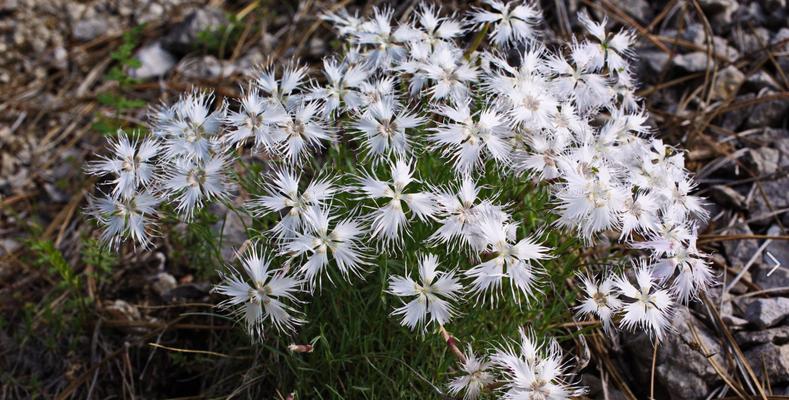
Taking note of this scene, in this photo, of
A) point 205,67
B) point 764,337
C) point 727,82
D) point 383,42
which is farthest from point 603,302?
point 205,67

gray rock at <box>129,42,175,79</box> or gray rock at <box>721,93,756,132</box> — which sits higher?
gray rock at <box>721,93,756,132</box>

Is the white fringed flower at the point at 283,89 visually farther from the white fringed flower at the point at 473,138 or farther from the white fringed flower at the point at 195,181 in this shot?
the white fringed flower at the point at 473,138

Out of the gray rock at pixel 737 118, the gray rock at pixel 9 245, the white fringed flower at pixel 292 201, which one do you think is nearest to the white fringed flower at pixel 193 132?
the white fringed flower at pixel 292 201

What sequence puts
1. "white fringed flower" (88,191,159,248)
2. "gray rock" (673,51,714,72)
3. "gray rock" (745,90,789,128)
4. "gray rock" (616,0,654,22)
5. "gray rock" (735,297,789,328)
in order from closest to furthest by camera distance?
"white fringed flower" (88,191,159,248) < "gray rock" (735,297,789,328) < "gray rock" (745,90,789,128) < "gray rock" (673,51,714,72) < "gray rock" (616,0,654,22)

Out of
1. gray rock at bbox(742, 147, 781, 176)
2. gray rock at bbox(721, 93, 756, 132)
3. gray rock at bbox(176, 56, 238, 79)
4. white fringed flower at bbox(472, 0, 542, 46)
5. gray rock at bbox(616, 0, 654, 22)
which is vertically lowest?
gray rock at bbox(176, 56, 238, 79)

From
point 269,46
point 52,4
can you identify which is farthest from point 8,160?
point 269,46

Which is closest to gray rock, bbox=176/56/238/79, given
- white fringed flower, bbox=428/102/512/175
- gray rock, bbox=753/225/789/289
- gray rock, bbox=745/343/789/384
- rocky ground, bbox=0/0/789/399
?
rocky ground, bbox=0/0/789/399

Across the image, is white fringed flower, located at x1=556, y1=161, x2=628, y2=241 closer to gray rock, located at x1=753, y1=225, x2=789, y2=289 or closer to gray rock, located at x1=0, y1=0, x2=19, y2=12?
gray rock, located at x1=753, y1=225, x2=789, y2=289

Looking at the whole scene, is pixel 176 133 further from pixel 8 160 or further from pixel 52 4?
pixel 52 4
